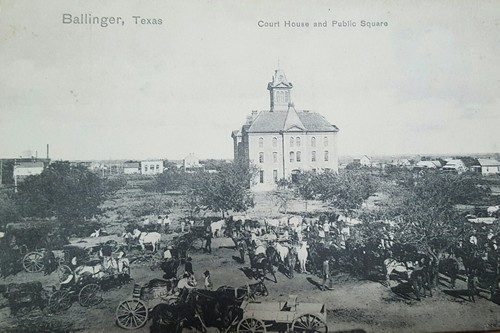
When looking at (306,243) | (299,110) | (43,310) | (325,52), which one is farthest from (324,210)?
(43,310)

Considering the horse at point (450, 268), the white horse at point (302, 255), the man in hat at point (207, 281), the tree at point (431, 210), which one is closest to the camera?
the man in hat at point (207, 281)

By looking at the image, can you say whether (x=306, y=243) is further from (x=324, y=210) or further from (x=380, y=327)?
(x=380, y=327)

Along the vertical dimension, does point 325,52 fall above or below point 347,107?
above

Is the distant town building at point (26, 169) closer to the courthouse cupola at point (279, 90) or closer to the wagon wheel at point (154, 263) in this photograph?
the wagon wheel at point (154, 263)

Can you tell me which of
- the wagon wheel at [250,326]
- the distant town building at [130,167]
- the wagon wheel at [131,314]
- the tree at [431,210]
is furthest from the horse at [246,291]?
the tree at [431,210]

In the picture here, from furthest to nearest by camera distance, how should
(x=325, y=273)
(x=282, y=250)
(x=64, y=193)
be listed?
(x=282, y=250), (x=325, y=273), (x=64, y=193)

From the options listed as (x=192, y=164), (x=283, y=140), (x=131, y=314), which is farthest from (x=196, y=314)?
(x=283, y=140)

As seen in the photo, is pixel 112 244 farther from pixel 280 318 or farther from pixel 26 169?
pixel 280 318
